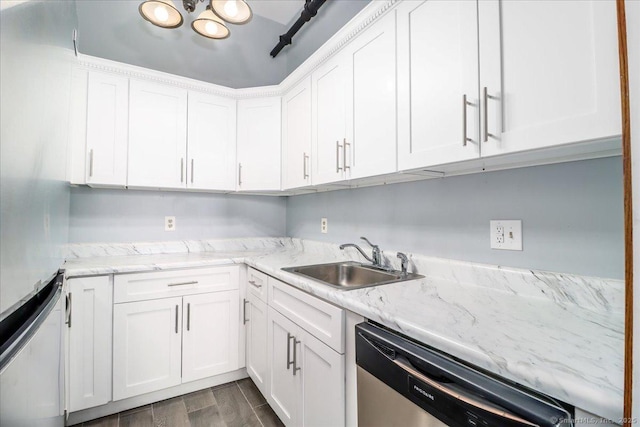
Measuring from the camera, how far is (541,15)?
812 mm

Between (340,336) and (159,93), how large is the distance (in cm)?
215

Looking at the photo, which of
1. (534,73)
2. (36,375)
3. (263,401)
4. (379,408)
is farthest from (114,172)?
(534,73)

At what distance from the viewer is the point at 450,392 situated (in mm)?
702

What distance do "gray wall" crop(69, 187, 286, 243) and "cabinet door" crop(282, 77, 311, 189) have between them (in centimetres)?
67

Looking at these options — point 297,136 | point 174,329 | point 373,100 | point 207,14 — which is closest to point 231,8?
point 207,14

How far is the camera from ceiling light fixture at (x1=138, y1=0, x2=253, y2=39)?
1.79 meters

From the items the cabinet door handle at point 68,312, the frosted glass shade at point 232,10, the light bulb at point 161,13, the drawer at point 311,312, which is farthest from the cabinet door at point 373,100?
the cabinet door handle at point 68,312

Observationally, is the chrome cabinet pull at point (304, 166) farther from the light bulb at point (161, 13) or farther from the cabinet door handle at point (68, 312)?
the cabinet door handle at point (68, 312)

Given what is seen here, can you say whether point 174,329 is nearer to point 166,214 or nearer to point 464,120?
point 166,214

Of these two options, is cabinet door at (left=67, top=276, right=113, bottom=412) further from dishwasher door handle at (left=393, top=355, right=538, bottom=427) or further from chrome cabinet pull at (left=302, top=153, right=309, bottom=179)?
dishwasher door handle at (left=393, top=355, right=538, bottom=427)

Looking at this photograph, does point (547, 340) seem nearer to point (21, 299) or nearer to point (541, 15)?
point (541, 15)

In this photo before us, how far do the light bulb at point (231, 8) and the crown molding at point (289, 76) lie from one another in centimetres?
51

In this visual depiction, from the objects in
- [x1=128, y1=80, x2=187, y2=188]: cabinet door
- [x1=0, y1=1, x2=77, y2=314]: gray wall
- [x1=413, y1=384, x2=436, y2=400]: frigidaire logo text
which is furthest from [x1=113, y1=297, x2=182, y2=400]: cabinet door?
[x1=413, y1=384, x2=436, y2=400]: frigidaire logo text

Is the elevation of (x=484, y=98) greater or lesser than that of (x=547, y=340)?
greater
